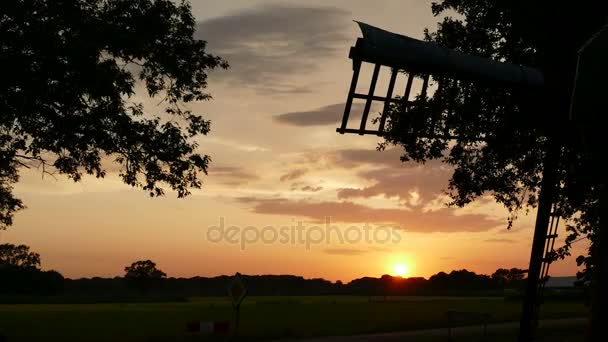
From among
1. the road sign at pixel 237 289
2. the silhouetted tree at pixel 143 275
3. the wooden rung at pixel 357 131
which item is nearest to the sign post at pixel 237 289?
the road sign at pixel 237 289

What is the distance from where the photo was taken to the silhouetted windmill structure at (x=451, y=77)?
522 inches

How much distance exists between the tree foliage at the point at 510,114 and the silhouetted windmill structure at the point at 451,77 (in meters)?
0.27

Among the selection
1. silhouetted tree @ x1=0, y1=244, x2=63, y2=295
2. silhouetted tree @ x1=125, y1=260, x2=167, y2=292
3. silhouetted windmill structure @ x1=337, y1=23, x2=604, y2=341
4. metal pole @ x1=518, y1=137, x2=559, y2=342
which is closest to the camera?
silhouetted windmill structure @ x1=337, y1=23, x2=604, y2=341

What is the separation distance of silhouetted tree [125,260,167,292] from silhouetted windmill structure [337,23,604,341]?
162 metres

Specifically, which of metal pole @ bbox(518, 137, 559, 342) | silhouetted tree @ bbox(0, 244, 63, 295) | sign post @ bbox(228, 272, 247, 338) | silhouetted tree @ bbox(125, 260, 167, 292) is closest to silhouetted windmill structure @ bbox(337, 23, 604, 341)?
metal pole @ bbox(518, 137, 559, 342)

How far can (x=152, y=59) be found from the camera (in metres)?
21.0

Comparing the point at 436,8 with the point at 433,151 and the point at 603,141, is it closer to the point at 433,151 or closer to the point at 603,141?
the point at 433,151

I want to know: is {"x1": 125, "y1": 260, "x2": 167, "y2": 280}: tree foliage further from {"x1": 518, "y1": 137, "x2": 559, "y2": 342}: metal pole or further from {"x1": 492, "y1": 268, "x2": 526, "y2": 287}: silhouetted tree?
{"x1": 518, "y1": 137, "x2": 559, "y2": 342}: metal pole

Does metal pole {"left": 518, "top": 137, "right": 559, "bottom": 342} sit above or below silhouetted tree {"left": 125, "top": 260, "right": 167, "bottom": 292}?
above

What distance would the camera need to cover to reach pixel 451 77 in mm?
14508

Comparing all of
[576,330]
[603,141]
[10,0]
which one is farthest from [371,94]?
[576,330]

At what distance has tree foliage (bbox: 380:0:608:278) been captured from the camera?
1588 cm

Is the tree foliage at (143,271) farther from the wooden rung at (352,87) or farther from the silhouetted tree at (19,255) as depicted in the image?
the wooden rung at (352,87)

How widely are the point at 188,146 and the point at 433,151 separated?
8.88 metres
